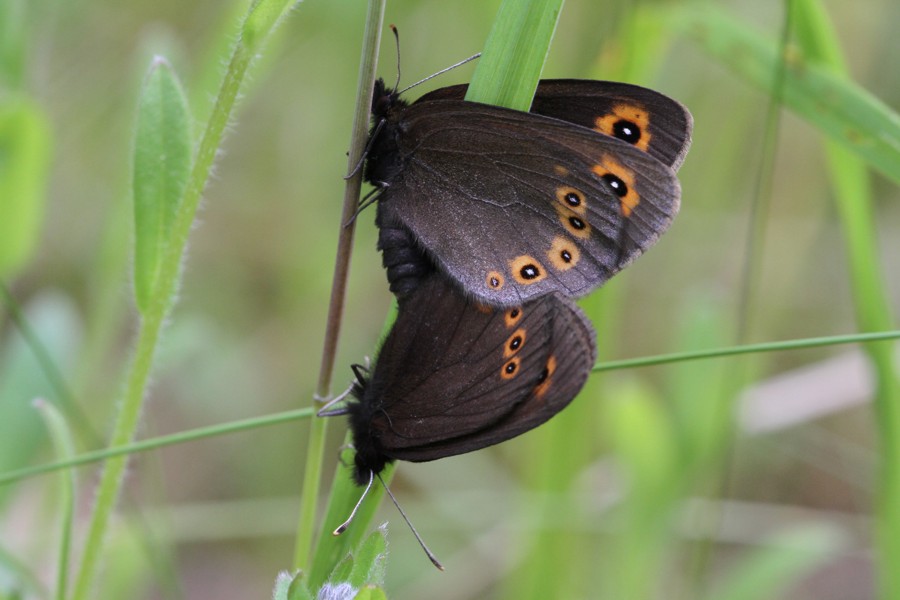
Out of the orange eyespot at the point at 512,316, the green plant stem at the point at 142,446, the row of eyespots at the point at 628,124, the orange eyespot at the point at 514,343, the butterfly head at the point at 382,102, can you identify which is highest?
the butterfly head at the point at 382,102

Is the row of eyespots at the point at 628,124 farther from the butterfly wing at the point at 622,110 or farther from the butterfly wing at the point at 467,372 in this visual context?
the butterfly wing at the point at 467,372

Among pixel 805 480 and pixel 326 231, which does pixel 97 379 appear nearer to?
pixel 326 231

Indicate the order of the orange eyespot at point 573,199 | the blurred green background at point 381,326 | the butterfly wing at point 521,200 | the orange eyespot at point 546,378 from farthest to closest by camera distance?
1. the blurred green background at point 381,326
2. the orange eyespot at point 573,199
3. the butterfly wing at point 521,200
4. the orange eyespot at point 546,378

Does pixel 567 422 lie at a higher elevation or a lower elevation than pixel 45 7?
lower

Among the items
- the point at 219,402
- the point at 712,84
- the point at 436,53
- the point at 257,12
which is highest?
the point at 436,53

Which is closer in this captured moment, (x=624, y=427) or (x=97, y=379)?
(x=624, y=427)

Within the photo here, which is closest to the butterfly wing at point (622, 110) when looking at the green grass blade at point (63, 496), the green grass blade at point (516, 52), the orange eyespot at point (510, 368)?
the green grass blade at point (516, 52)

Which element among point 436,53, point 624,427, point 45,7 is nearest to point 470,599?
point 624,427

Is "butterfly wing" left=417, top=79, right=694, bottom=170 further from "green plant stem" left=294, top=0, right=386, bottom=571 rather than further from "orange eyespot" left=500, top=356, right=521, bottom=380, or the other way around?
"orange eyespot" left=500, top=356, right=521, bottom=380
